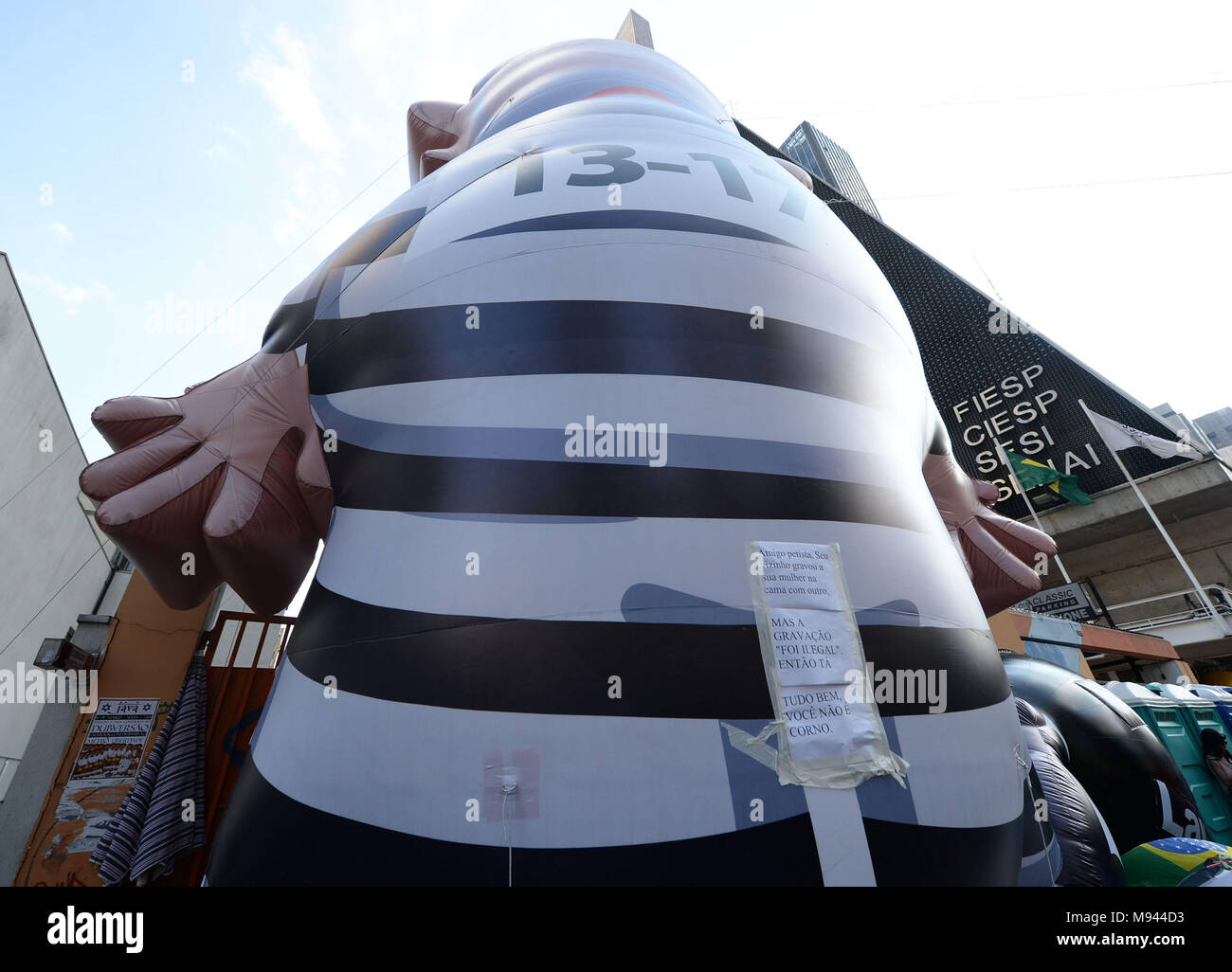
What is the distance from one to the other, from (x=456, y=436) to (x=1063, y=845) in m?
3.59

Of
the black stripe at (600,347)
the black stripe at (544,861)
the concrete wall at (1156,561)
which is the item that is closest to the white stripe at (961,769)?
the black stripe at (544,861)

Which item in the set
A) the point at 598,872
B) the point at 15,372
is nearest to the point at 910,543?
the point at 598,872

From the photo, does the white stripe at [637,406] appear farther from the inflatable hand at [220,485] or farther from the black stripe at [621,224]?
the black stripe at [621,224]

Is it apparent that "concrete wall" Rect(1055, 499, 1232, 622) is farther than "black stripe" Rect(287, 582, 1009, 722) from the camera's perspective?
Yes

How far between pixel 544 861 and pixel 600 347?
1.57m

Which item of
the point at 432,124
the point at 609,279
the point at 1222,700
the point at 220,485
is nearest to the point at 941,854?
the point at 609,279

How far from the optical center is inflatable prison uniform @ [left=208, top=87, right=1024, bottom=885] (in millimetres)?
1511

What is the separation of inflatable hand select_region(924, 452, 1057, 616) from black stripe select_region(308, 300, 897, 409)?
1.50 metres

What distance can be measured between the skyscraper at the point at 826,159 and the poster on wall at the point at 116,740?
6718cm

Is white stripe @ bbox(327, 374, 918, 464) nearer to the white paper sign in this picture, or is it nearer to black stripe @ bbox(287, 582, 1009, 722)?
the white paper sign

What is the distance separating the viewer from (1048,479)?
1775cm

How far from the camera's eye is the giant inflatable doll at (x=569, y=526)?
1521 mm

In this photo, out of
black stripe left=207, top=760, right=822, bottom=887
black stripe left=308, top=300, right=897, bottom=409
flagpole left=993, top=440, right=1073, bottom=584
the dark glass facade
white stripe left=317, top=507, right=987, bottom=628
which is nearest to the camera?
→ black stripe left=207, top=760, right=822, bottom=887

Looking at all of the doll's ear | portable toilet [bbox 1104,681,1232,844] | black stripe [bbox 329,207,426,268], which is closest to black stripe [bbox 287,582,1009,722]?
black stripe [bbox 329,207,426,268]
